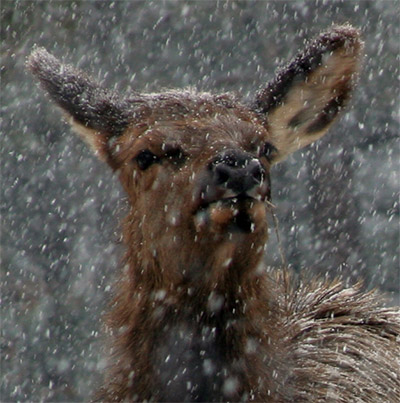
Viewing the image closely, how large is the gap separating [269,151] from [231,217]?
2.92 feet

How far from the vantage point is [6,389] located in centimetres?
923

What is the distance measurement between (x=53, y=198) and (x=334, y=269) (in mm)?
2702

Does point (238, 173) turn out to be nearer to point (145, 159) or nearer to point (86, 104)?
point (145, 159)

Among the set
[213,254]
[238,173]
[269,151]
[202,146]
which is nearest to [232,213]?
[238,173]

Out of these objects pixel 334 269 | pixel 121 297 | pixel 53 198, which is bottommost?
pixel 334 269

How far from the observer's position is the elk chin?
4.35 metres

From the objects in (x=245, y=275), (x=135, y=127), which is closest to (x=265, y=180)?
(x=245, y=275)

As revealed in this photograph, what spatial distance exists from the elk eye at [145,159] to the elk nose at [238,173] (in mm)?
580

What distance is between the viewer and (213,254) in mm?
4582

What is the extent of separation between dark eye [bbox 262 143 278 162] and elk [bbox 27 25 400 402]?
2 cm

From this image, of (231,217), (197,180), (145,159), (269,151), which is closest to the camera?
(231,217)

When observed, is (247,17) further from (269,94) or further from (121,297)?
(121,297)

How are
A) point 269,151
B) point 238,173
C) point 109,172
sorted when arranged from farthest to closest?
point 109,172, point 269,151, point 238,173

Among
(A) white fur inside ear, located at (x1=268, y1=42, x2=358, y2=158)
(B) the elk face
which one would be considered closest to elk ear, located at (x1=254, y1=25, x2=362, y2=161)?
(A) white fur inside ear, located at (x1=268, y1=42, x2=358, y2=158)
